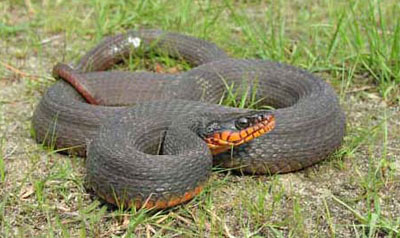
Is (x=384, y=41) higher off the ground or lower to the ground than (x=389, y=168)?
higher

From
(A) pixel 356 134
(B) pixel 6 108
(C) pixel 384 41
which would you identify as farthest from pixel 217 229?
(C) pixel 384 41

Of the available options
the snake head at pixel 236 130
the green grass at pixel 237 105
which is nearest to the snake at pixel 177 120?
the snake head at pixel 236 130

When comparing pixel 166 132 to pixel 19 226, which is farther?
pixel 166 132

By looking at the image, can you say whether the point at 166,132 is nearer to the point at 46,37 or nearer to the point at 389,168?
the point at 389,168

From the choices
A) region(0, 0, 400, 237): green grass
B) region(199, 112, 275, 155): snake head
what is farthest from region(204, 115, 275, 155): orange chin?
region(0, 0, 400, 237): green grass

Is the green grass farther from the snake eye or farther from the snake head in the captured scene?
the snake eye

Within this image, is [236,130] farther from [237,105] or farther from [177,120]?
[237,105]

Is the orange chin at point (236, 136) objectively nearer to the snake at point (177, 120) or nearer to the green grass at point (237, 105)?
the snake at point (177, 120)
